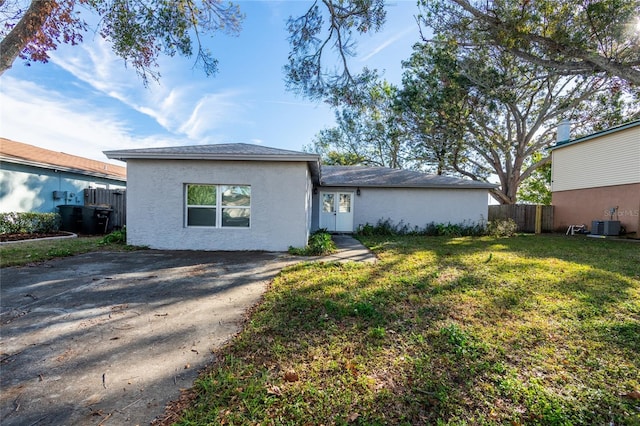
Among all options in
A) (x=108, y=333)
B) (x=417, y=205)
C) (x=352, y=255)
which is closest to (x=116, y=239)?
(x=108, y=333)

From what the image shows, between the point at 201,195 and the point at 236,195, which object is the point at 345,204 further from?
the point at 201,195

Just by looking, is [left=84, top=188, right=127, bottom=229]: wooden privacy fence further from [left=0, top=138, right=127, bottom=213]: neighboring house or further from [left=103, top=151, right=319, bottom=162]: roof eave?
[left=103, top=151, right=319, bottom=162]: roof eave

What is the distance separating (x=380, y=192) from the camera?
13.9 metres

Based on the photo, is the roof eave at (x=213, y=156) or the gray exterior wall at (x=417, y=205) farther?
the gray exterior wall at (x=417, y=205)

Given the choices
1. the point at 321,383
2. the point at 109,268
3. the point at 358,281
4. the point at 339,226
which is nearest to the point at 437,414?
the point at 321,383

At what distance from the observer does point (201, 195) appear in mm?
8219

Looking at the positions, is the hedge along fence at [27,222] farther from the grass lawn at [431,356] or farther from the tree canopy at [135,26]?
the grass lawn at [431,356]

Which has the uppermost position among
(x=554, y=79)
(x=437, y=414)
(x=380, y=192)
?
(x=554, y=79)

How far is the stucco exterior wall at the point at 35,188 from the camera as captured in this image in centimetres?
1053

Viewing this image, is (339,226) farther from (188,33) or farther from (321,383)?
(321,383)

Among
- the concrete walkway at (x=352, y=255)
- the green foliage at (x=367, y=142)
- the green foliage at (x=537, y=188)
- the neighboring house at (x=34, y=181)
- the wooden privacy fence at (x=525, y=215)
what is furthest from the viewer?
the green foliage at (x=537, y=188)

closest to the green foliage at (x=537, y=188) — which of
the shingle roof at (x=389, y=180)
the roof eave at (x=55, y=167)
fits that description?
the shingle roof at (x=389, y=180)

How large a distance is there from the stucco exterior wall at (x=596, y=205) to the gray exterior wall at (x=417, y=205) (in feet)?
17.0

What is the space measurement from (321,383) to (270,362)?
1.83 ft
